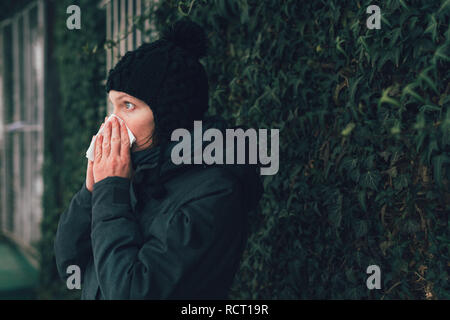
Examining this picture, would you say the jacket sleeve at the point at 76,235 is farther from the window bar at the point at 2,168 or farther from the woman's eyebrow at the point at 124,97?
the window bar at the point at 2,168

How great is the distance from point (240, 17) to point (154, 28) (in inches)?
34.3

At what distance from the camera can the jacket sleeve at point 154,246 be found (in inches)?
53.5

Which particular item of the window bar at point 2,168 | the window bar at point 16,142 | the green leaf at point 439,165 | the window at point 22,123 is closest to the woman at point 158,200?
the green leaf at point 439,165

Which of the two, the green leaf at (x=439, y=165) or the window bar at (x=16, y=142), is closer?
the green leaf at (x=439, y=165)

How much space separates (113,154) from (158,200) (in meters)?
0.21

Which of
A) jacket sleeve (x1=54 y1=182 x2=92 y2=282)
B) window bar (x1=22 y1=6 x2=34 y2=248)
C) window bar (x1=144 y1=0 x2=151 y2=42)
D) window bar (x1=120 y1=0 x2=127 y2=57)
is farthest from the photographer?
window bar (x1=22 y1=6 x2=34 y2=248)

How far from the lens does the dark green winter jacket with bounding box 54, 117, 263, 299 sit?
1364 mm

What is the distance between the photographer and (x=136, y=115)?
60.6 inches

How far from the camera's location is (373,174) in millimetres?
1743

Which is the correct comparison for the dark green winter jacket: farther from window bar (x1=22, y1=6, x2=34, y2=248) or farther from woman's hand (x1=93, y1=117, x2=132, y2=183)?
window bar (x1=22, y1=6, x2=34, y2=248)

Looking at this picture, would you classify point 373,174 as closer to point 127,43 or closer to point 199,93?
point 199,93

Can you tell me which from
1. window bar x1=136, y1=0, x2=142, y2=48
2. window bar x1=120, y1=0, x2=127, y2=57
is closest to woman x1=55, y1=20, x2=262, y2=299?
window bar x1=136, y1=0, x2=142, y2=48

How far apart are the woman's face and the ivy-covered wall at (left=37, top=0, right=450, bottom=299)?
2.18 feet
